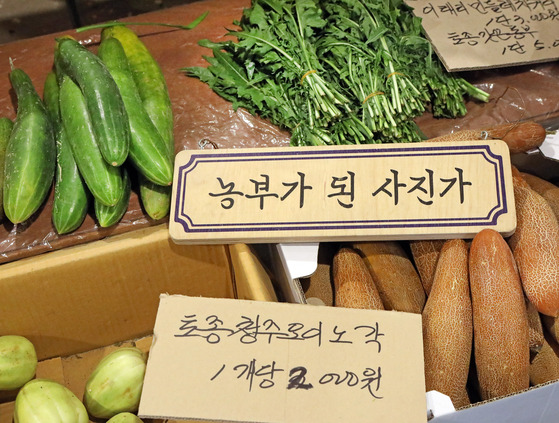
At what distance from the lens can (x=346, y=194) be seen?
4.01 ft

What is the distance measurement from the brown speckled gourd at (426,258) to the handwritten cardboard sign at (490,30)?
2.07 ft

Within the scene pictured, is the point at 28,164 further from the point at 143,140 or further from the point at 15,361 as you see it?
the point at 15,361

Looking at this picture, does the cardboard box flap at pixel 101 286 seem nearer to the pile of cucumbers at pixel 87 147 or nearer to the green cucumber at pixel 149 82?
the pile of cucumbers at pixel 87 147

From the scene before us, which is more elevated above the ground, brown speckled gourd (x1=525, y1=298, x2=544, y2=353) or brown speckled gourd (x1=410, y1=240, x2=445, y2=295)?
brown speckled gourd (x1=410, y1=240, x2=445, y2=295)

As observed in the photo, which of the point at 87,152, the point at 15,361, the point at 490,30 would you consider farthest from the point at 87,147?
the point at 490,30

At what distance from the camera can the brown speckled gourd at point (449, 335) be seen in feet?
3.56

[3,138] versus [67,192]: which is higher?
[3,138]

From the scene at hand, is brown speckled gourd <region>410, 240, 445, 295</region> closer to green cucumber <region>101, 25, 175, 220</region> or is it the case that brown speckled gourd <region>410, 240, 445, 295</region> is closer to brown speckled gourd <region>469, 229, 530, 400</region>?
brown speckled gourd <region>469, 229, 530, 400</region>

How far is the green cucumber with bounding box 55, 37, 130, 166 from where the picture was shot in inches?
47.5

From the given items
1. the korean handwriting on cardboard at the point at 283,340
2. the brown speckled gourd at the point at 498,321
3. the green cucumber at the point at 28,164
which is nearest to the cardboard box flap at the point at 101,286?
the green cucumber at the point at 28,164

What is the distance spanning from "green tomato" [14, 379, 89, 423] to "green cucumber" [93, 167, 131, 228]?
403mm

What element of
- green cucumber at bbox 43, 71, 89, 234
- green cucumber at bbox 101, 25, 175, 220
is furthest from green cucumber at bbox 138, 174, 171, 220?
green cucumber at bbox 43, 71, 89, 234

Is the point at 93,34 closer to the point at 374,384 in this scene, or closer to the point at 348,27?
the point at 348,27

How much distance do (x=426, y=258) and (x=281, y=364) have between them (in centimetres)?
46
